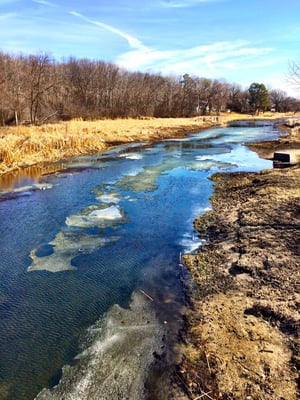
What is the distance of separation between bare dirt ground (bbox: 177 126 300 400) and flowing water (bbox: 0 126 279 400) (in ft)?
1.49

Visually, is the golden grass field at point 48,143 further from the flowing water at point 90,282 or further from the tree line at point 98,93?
the tree line at point 98,93

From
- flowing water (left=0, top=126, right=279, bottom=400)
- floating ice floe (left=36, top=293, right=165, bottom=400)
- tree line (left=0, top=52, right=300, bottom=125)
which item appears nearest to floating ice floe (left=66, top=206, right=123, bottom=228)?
flowing water (left=0, top=126, right=279, bottom=400)

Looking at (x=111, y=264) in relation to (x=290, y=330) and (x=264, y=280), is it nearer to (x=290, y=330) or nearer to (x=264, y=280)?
(x=264, y=280)

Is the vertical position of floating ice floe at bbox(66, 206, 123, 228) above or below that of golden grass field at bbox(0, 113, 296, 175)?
A: below

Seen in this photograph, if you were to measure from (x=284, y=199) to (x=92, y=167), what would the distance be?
1129 centimetres

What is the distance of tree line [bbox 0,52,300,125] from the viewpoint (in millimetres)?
32031

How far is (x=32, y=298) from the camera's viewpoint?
239 inches

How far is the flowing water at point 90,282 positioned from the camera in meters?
4.38

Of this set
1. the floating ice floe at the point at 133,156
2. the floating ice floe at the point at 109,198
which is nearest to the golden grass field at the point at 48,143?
the floating ice floe at the point at 133,156

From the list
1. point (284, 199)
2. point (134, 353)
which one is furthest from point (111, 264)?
point (284, 199)

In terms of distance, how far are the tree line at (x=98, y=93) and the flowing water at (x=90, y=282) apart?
68.1 feet

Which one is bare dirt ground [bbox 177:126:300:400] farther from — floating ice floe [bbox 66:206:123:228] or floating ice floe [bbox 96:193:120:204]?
floating ice floe [bbox 96:193:120:204]

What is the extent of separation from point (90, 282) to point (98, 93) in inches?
1906

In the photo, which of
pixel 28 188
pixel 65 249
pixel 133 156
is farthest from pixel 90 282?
pixel 133 156
